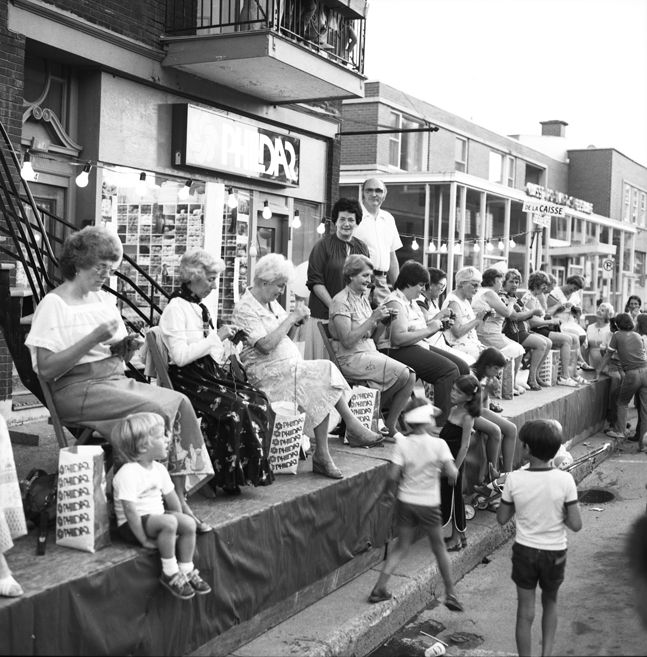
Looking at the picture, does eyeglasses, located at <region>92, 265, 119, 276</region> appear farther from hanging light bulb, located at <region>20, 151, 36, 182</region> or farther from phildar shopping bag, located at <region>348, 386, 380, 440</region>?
hanging light bulb, located at <region>20, 151, 36, 182</region>

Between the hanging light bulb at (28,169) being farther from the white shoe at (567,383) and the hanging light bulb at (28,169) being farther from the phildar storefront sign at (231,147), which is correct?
the white shoe at (567,383)

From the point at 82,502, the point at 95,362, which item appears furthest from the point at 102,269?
the point at 82,502

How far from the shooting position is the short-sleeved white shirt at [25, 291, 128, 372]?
13.4 ft

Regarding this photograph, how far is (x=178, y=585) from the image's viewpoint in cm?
372

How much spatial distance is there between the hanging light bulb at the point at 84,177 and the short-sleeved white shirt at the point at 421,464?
5.39 meters

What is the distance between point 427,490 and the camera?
4887 mm

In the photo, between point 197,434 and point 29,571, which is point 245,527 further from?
point 29,571

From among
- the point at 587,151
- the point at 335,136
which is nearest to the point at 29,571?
the point at 335,136

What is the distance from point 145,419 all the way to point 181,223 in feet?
23.2

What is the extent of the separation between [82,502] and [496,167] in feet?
115

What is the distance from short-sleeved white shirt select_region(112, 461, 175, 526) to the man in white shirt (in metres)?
4.28

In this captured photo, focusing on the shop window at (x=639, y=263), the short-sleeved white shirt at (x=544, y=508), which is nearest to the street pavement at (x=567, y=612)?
the short-sleeved white shirt at (x=544, y=508)

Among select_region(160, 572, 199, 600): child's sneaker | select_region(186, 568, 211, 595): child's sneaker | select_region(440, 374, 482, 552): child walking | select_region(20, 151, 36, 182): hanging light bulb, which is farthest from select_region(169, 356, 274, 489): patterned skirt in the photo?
select_region(20, 151, 36, 182): hanging light bulb

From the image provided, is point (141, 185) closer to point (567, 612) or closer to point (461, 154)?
Result: point (567, 612)
